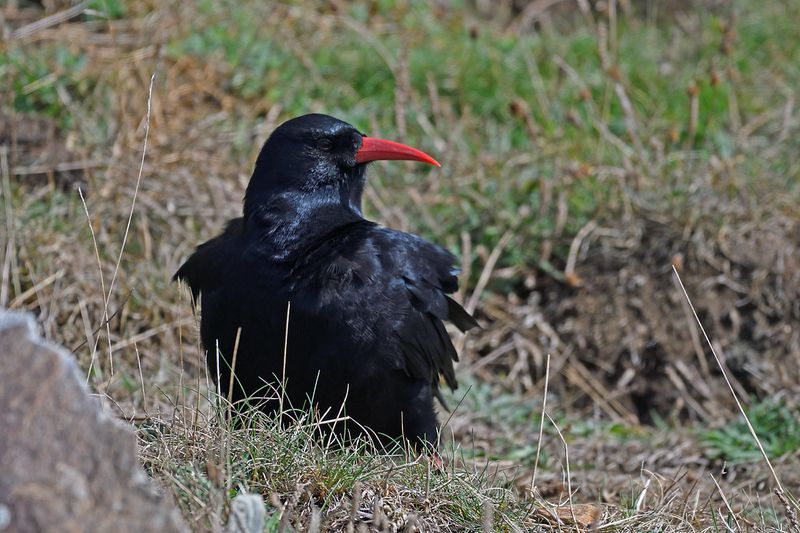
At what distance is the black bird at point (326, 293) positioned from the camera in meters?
3.32

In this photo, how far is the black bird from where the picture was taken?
3.32 metres

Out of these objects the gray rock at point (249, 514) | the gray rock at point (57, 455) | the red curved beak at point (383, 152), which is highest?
the gray rock at point (57, 455)

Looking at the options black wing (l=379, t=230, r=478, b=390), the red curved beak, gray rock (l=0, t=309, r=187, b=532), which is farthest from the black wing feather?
gray rock (l=0, t=309, r=187, b=532)

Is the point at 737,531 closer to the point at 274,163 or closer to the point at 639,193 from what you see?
the point at 274,163

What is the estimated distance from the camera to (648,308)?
540 cm

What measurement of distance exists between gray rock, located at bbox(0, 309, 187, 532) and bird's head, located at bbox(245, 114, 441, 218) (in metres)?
1.88

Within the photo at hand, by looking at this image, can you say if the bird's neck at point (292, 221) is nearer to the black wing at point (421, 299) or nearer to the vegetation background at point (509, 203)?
the black wing at point (421, 299)

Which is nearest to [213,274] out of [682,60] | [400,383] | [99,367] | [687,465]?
[400,383]

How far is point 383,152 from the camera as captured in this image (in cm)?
384

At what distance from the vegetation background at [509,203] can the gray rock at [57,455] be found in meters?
1.64

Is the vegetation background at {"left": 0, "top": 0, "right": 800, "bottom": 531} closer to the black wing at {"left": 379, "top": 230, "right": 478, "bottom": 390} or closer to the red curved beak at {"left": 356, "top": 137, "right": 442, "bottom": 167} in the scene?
the black wing at {"left": 379, "top": 230, "right": 478, "bottom": 390}

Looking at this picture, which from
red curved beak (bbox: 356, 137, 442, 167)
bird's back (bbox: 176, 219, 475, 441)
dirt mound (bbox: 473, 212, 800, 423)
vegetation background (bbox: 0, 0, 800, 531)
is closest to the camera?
bird's back (bbox: 176, 219, 475, 441)

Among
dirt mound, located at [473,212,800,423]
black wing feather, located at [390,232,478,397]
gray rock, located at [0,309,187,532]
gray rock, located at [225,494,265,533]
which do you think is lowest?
dirt mound, located at [473,212,800,423]

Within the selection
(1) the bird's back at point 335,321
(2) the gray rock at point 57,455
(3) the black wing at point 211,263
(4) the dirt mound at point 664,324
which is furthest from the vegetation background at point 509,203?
(2) the gray rock at point 57,455
